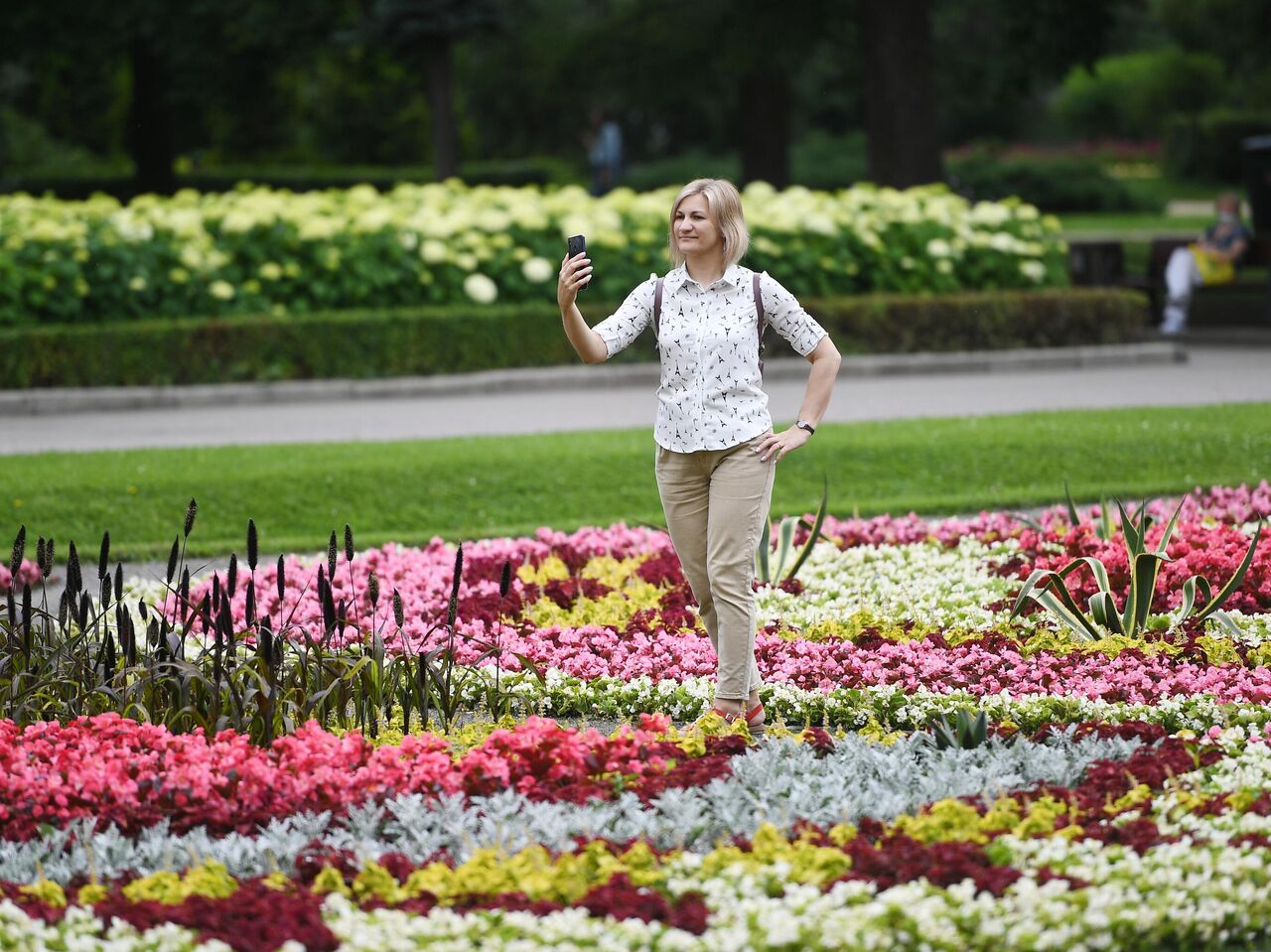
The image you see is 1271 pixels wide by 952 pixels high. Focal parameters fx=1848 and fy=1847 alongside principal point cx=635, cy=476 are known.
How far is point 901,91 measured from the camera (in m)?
20.7

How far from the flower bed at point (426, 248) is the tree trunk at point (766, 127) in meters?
11.1

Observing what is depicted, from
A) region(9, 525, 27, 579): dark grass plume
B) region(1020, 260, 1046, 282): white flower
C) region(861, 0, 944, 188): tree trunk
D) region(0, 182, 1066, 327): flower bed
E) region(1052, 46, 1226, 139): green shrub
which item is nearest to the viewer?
region(9, 525, 27, 579): dark grass plume

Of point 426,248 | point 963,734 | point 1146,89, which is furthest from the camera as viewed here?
point 1146,89

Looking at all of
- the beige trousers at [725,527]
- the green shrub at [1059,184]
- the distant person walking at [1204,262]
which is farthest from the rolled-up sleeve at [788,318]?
the green shrub at [1059,184]

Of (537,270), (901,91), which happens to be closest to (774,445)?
(537,270)

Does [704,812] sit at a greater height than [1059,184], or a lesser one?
lesser

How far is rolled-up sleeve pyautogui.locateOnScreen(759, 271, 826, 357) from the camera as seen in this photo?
5.36 meters

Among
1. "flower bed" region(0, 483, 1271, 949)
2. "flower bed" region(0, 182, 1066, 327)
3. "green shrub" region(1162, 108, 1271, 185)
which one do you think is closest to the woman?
"flower bed" region(0, 483, 1271, 949)

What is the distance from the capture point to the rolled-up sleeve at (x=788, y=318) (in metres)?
5.36

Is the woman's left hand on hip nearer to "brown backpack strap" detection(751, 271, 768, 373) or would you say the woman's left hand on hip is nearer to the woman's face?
"brown backpack strap" detection(751, 271, 768, 373)

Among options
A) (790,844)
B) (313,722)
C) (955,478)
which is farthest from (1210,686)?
(955,478)

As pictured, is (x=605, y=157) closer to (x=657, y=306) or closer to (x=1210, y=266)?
(x=1210, y=266)

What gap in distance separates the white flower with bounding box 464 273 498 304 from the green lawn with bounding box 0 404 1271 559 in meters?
3.61

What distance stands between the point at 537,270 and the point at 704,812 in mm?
10727
